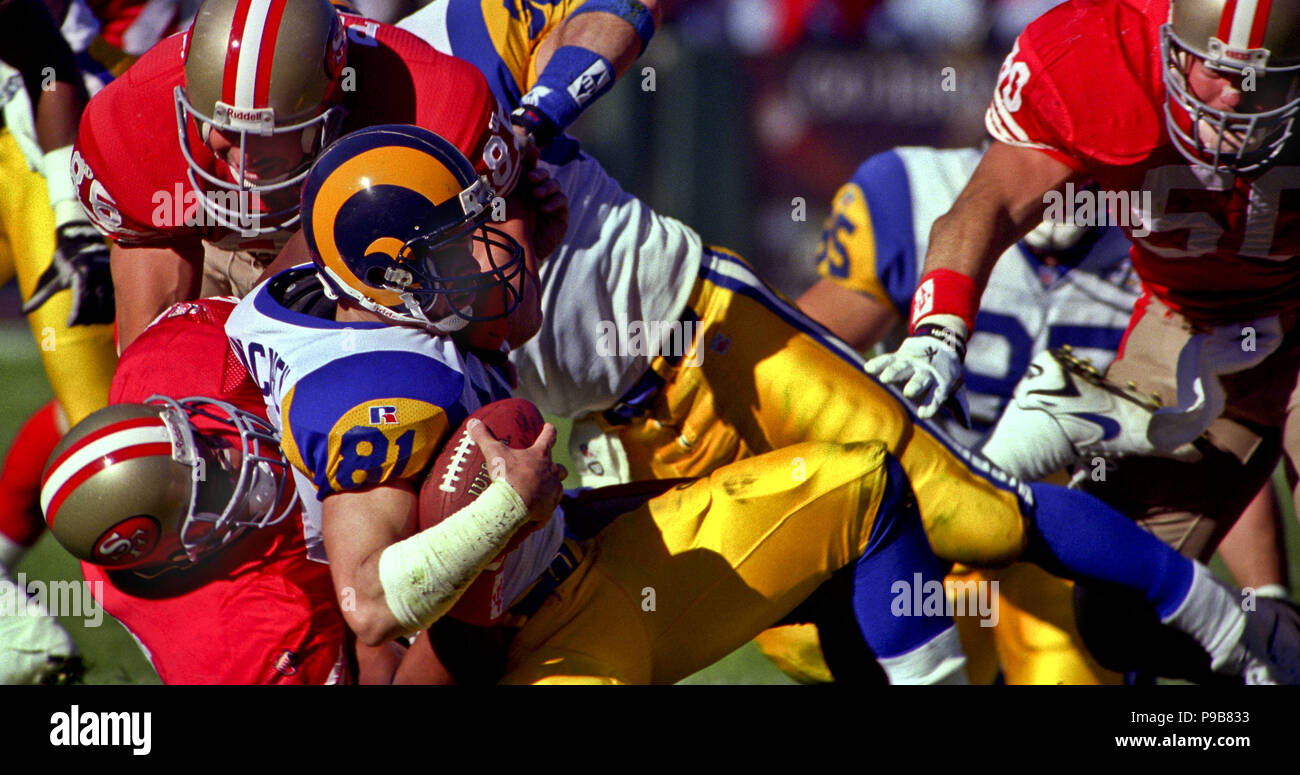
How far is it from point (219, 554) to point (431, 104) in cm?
89

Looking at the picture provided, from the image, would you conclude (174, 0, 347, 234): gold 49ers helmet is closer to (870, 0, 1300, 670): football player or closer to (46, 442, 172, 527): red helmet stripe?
(46, 442, 172, 527): red helmet stripe

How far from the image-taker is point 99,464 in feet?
6.99

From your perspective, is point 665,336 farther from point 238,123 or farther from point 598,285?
point 238,123

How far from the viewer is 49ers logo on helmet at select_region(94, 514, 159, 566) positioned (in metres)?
2.13

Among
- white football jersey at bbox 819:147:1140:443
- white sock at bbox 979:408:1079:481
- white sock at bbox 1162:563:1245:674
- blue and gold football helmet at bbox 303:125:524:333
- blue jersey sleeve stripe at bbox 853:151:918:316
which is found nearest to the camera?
blue and gold football helmet at bbox 303:125:524:333

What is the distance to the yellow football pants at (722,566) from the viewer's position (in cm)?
230

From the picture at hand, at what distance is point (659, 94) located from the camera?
746cm

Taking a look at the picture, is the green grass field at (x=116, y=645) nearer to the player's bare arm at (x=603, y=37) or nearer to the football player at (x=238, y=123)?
the football player at (x=238, y=123)

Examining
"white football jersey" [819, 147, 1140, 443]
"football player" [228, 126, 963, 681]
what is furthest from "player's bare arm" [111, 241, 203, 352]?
"white football jersey" [819, 147, 1140, 443]

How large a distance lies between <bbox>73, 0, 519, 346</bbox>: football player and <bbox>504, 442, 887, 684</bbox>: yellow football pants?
0.72m

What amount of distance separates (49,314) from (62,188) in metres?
0.31
